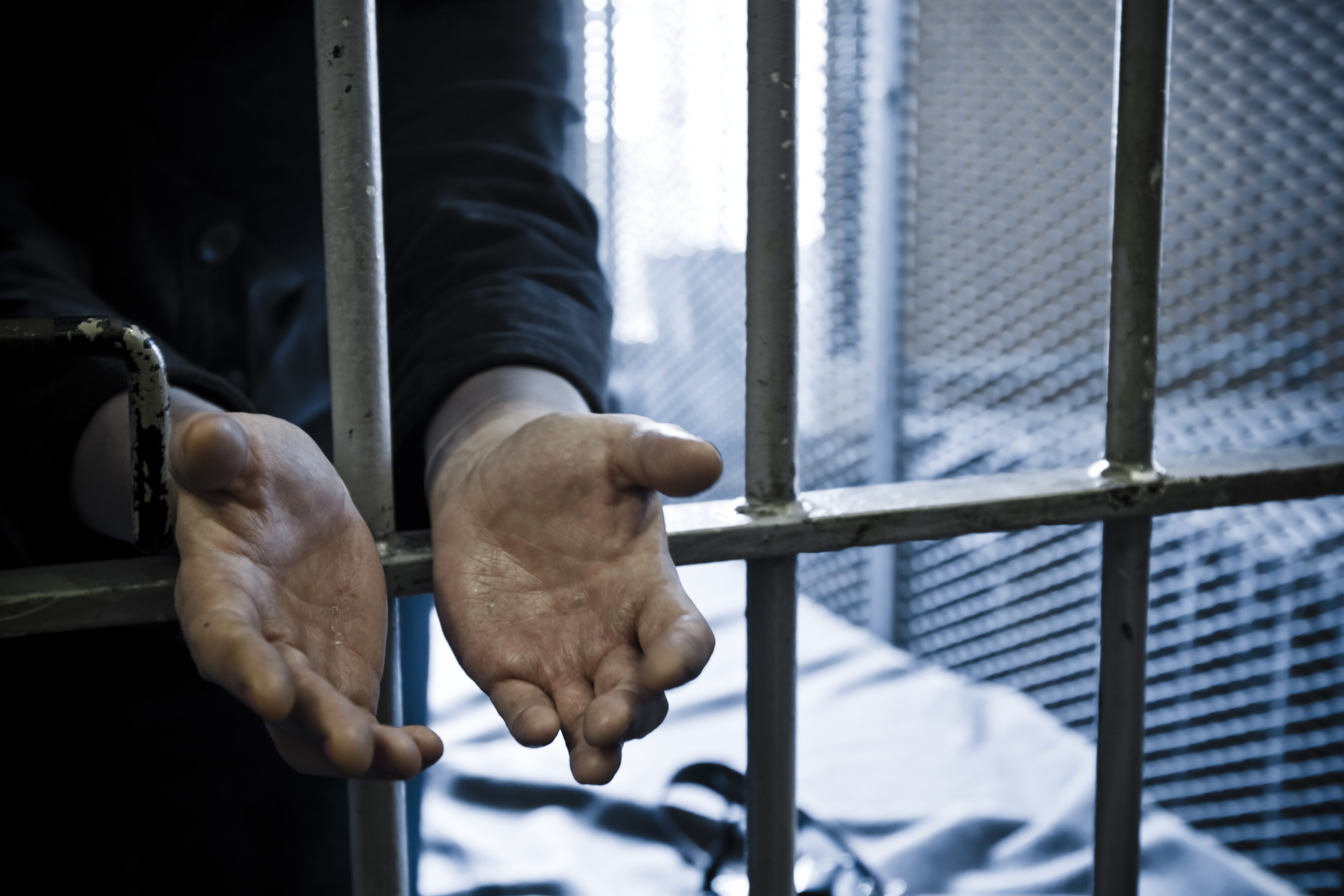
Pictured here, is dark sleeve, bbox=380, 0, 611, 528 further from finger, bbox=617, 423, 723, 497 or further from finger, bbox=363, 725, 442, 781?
finger, bbox=363, 725, 442, 781

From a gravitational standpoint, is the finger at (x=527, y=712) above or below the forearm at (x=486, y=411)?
below

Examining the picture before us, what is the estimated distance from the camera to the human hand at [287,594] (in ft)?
1.06

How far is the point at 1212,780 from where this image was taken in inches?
57.9

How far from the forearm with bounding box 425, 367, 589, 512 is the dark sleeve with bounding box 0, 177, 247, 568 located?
12 centimetres

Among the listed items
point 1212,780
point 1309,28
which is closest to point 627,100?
point 1309,28

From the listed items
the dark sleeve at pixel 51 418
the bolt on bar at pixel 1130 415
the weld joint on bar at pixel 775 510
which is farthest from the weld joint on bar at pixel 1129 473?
the dark sleeve at pixel 51 418

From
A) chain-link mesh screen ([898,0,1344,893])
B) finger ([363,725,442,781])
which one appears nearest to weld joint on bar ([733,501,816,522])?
finger ([363,725,442,781])

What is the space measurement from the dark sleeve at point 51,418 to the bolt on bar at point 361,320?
0.39 ft

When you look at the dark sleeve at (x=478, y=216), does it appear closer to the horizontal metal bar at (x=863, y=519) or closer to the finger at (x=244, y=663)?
the horizontal metal bar at (x=863, y=519)

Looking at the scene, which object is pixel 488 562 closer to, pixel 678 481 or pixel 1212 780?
pixel 678 481

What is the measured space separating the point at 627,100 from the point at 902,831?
1737mm

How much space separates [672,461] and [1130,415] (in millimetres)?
309

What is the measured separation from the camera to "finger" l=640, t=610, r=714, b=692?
0.37 m

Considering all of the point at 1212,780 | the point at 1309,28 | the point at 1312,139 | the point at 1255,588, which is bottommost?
the point at 1212,780
